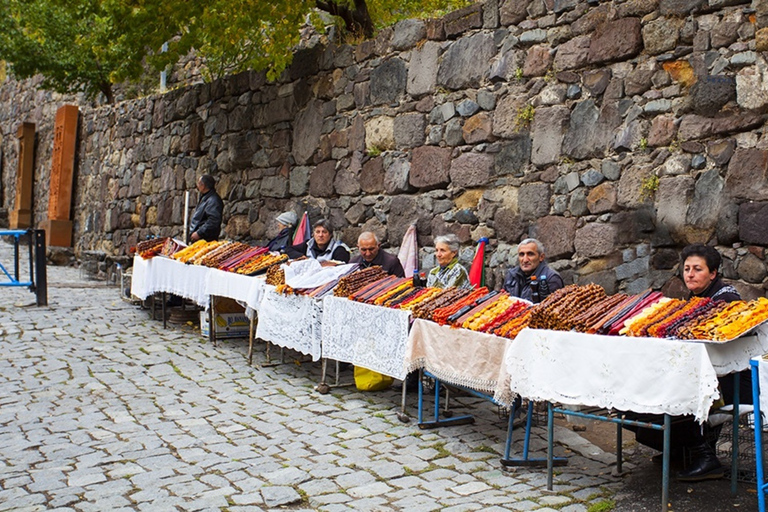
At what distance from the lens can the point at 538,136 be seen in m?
7.33

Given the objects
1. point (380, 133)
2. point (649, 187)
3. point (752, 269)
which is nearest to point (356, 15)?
point (380, 133)

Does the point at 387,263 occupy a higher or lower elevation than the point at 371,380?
higher

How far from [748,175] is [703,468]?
7.55ft

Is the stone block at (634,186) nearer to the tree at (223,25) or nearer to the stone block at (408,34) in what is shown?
the stone block at (408,34)

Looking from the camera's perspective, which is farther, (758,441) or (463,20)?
(463,20)

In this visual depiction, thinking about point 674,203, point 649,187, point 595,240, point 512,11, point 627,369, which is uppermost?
point 512,11

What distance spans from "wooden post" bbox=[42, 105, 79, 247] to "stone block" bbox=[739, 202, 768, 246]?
1417cm

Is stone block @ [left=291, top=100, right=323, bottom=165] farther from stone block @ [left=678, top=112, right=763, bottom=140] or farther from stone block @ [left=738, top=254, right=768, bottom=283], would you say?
stone block @ [left=738, top=254, right=768, bottom=283]

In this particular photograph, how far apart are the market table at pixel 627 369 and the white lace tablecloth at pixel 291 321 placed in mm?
2316

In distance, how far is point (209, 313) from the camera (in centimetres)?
870

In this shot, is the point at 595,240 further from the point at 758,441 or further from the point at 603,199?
the point at 758,441

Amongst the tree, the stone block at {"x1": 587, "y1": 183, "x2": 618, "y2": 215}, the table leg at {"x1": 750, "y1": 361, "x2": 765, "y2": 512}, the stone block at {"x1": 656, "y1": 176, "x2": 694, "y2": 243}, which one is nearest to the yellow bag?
the stone block at {"x1": 587, "y1": 183, "x2": 618, "y2": 215}

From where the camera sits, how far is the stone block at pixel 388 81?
8797mm

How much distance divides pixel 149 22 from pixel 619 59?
20.3ft
